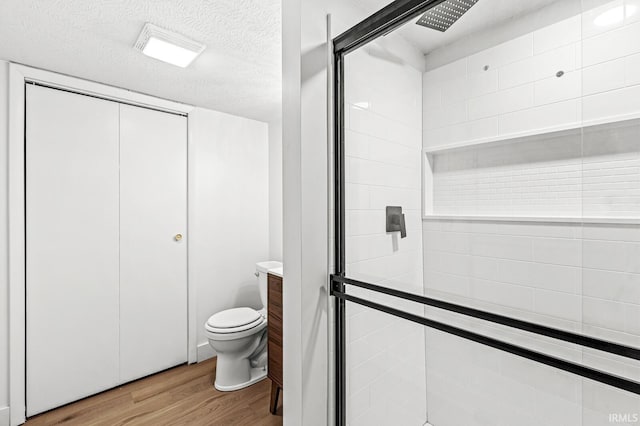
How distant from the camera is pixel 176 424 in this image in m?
1.88

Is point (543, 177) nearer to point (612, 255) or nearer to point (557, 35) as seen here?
point (612, 255)

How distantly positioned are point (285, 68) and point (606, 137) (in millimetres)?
1030

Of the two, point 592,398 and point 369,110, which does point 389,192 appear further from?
point 592,398

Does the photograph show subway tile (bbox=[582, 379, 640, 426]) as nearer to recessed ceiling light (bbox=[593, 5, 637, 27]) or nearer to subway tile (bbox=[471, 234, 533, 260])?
subway tile (bbox=[471, 234, 533, 260])

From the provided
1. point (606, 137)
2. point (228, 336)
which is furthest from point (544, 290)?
point (228, 336)

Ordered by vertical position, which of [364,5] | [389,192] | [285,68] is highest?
→ [364,5]

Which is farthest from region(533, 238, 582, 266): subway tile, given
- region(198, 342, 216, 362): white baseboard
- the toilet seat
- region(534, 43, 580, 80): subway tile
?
region(198, 342, 216, 362): white baseboard

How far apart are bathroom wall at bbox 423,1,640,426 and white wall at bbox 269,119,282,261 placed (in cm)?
216

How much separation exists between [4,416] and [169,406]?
0.89 meters

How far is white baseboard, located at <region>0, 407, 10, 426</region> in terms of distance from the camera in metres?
1.82

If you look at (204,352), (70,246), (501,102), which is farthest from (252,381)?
(501,102)

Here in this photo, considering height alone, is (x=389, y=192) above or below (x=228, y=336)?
above

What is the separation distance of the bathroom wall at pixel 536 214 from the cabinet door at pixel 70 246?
7.38 ft

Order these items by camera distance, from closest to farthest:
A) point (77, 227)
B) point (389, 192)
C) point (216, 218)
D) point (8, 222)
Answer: point (389, 192) → point (8, 222) → point (77, 227) → point (216, 218)
